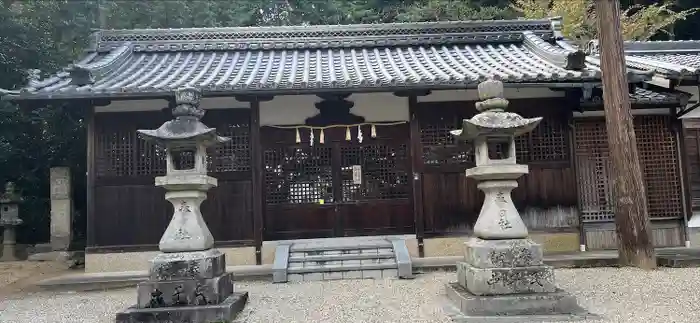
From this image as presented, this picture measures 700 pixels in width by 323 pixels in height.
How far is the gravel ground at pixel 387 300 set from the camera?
6.02 metres

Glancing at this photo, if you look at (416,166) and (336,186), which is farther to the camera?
(336,186)

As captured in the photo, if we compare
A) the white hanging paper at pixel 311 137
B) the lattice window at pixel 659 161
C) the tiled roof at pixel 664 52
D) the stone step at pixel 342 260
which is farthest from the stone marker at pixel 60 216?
the lattice window at pixel 659 161

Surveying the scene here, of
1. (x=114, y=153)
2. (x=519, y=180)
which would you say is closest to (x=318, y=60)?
(x=114, y=153)

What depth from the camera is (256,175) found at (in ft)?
32.1

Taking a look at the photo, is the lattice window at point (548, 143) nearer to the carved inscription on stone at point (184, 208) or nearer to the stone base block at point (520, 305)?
the stone base block at point (520, 305)

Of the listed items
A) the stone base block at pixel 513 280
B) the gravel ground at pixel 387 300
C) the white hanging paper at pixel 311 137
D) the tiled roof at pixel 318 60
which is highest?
the tiled roof at pixel 318 60

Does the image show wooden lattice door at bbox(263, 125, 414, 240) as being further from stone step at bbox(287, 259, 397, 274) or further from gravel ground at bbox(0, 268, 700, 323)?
gravel ground at bbox(0, 268, 700, 323)

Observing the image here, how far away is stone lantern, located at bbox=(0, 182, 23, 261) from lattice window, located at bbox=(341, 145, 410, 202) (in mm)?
8210

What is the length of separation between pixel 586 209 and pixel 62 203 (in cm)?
1153

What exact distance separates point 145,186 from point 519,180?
7360 mm

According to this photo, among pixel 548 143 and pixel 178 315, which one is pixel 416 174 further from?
pixel 178 315

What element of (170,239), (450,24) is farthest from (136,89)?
(450,24)

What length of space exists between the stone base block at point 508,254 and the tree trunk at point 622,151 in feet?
10.1

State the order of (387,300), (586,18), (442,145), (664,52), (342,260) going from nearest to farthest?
1. (387,300)
2. (342,260)
3. (442,145)
4. (664,52)
5. (586,18)
